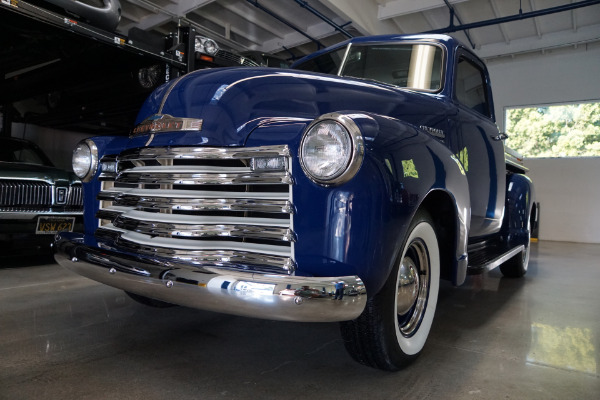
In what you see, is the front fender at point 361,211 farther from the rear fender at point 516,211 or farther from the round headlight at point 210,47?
the round headlight at point 210,47

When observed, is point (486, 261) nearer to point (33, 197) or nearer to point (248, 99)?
point (248, 99)

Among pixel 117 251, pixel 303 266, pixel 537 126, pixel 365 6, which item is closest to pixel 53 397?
pixel 117 251

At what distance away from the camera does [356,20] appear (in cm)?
775

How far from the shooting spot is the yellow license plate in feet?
12.8

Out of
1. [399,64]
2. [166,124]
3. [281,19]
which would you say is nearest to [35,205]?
[166,124]

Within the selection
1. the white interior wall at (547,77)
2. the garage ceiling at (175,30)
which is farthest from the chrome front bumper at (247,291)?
the white interior wall at (547,77)

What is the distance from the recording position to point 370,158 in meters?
1.52

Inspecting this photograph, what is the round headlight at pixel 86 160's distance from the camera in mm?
2246

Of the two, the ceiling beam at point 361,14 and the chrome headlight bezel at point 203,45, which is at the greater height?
the ceiling beam at point 361,14

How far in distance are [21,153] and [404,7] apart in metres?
6.30

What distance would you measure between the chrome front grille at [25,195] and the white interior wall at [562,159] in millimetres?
9449

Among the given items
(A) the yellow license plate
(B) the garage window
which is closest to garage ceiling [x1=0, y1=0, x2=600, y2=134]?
(B) the garage window

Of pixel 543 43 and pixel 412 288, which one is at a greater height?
pixel 543 43

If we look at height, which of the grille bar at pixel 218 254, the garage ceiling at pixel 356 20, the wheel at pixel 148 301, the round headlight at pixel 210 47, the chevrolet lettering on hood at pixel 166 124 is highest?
the garage ceiling at pixel 356 20
